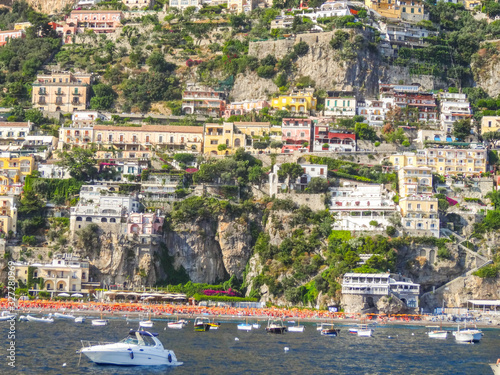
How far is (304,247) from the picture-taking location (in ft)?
288

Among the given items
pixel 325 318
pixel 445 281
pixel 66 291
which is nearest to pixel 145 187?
pixel 66 291

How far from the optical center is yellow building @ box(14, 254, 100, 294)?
86875 mm

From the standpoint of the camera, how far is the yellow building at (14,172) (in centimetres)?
9688

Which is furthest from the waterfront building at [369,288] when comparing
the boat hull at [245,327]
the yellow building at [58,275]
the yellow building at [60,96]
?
the yellow building at [60,96]

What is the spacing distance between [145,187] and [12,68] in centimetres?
3550

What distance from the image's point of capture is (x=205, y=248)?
302 feet

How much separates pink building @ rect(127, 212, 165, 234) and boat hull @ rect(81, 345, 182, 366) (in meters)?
37.7

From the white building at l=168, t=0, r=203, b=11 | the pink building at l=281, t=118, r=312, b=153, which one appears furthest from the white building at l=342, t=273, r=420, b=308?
the white building at l=168, t=0, r=203, b=11

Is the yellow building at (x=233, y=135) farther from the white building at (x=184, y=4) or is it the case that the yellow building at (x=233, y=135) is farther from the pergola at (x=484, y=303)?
the white building at (x=184, y=4)

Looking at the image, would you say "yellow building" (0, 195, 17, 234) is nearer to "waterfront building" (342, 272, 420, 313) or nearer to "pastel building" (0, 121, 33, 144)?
"pastel building" (0, 121, 33, 144)

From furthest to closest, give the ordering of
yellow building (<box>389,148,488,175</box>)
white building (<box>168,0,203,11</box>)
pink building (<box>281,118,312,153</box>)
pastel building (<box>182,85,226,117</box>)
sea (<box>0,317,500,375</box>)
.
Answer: white building (<box>168,0,203,11</box>) → pastel building (<box>182,85,226,117</box>) → pink building (<box>281,118,312,153</box>) → yellow building (<box>389,148,488,175</box>) → sea (<box>0,317,500,375</box>)

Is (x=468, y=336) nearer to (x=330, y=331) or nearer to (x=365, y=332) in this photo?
(x=365, y=332)

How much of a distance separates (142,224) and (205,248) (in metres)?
6.72

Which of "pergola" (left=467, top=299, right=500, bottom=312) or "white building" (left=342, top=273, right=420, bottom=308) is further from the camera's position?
"pergola" (left=467, top=299, right=500, bottom=312)
